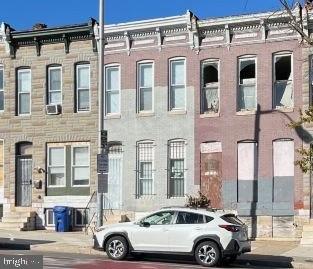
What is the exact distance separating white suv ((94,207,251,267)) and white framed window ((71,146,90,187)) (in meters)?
8.73

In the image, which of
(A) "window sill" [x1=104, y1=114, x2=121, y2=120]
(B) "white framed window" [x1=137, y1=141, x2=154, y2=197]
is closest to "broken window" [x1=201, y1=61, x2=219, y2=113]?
(B) "white framed window" [x1=137, y1=141, x2=154, y2=197]

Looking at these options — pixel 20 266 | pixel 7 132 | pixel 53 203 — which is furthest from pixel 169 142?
pixel 20 266

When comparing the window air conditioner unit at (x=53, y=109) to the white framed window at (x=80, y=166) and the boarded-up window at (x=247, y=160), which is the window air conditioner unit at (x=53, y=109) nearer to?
the white framed window at (x=80, y=166)

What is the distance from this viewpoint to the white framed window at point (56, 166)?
2649 cm

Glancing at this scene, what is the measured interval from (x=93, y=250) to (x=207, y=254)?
4.24 m

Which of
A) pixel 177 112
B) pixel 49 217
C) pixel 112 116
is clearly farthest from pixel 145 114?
pixel 49 217

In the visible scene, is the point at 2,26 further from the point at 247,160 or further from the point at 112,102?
the point at 247,160

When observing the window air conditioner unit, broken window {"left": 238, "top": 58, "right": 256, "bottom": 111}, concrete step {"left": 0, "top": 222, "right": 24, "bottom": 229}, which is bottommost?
concrete step {"left": 0, "top": 222, "right": 24, "bottom": 229}

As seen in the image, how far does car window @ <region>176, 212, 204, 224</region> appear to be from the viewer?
16578 mm

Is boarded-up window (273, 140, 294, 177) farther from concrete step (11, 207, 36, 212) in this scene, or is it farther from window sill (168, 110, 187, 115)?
concrete step (11, 207, 36, 212)

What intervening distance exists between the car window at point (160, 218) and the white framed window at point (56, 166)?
33.1ft

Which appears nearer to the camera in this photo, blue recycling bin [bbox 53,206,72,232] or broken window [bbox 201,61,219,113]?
broken window [bbox 201,61,219,113]

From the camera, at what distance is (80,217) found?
25797mm

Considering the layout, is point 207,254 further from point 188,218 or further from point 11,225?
point 11,225
